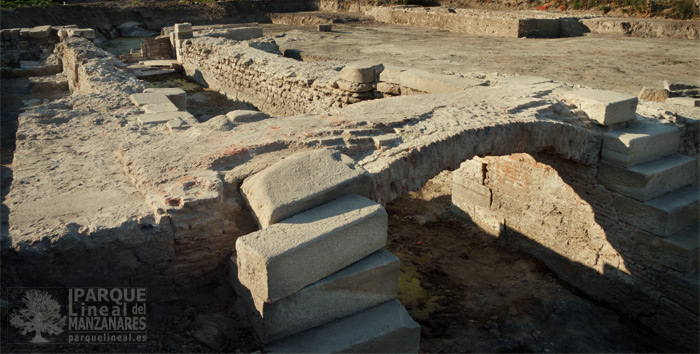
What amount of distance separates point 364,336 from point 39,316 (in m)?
1.87

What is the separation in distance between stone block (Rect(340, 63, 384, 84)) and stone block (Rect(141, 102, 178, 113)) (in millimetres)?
3041

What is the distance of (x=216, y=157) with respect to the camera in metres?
3.91

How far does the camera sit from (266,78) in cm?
1012

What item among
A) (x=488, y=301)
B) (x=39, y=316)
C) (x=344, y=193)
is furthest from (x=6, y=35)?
(x=488, y=301)

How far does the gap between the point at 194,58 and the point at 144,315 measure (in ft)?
37.4

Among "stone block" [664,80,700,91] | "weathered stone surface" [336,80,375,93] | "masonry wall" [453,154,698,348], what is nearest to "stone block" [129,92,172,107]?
"weathered stone surface" [336,80,375,93]

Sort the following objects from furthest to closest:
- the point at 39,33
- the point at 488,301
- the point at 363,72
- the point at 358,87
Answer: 1. the point at 39,33
2. the point at 358,87
3. the point at 363,72
4. the point at 488,301

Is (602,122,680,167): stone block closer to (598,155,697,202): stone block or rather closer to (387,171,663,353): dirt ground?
(598,155,697,202): stone block

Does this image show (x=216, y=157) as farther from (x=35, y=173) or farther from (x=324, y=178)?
(x=35, y=173)

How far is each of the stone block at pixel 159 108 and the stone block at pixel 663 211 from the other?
4794 millimetres

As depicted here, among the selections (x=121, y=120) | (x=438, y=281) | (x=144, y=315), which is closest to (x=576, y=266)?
(x=438, y=281)

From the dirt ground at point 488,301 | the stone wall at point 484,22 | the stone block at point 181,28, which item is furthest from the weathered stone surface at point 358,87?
the stone wall at point 484,22

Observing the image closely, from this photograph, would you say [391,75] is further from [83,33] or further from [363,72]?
[83,33]

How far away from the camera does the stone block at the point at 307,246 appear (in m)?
2.92
